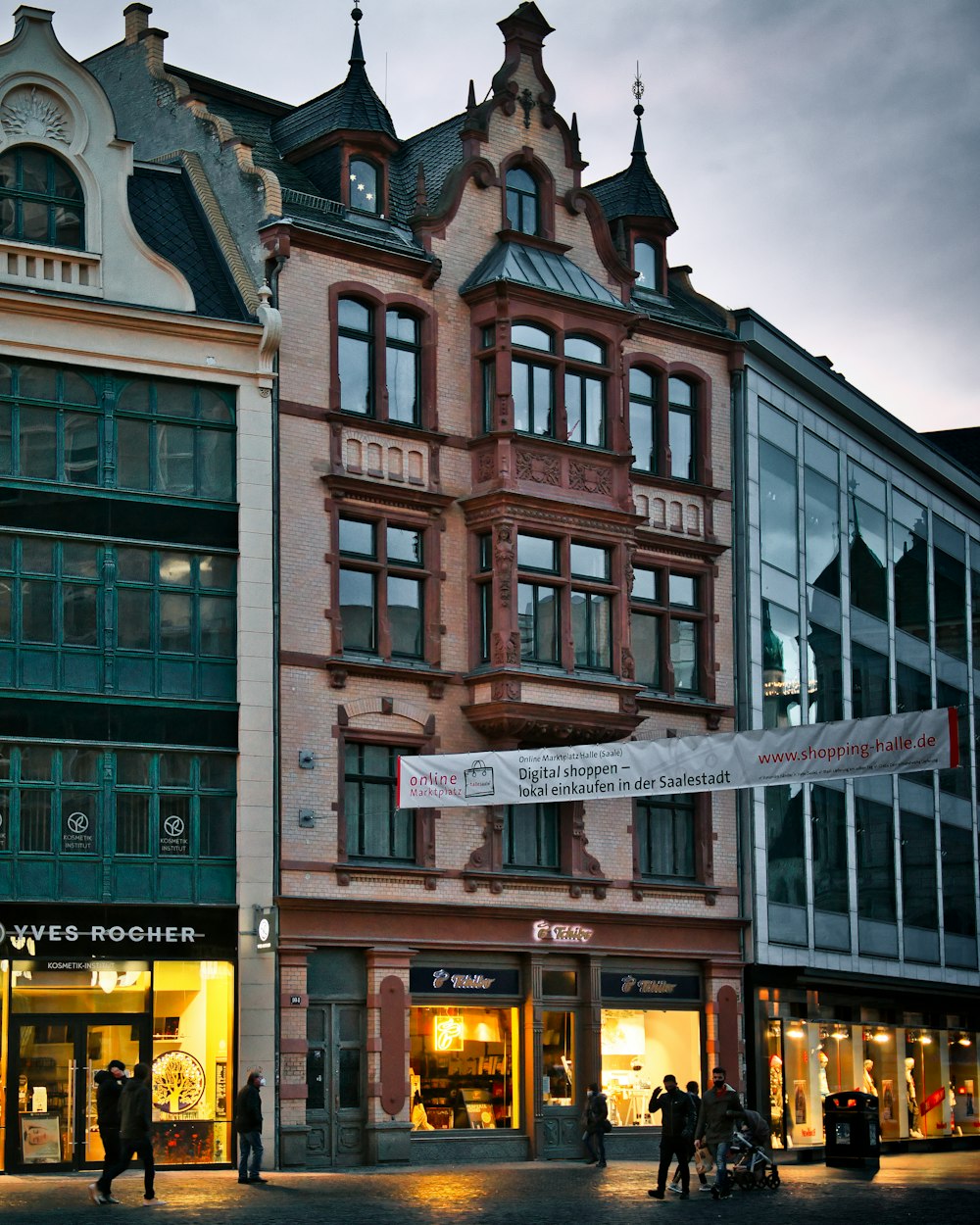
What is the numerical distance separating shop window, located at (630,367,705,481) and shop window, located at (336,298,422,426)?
18.2 ft

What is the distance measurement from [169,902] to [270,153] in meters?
15.3

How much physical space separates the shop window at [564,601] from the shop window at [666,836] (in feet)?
11.8

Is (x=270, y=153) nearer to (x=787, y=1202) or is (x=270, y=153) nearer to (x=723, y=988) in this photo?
(x=723, y=988)

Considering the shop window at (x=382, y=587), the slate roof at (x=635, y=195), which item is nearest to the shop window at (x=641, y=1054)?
the shop window at (x=382, y=587)

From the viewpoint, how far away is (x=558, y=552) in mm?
41094

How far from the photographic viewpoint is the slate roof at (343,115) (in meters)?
41.6

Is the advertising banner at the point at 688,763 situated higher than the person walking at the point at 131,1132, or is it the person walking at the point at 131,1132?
the advertising banner at the point at 688,763

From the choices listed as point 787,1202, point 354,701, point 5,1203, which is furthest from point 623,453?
point 5,1203

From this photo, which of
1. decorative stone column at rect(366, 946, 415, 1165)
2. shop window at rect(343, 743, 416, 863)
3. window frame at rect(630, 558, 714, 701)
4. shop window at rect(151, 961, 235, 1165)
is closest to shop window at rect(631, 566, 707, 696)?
window frame at rect(630, 558, 714, 701)

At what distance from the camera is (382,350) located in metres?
39.8

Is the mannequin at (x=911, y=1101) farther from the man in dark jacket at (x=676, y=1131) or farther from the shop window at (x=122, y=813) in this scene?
the shop window at (x=122, y=813)

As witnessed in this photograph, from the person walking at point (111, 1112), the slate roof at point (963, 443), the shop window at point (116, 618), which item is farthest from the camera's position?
the slate roof at point (963, 443)

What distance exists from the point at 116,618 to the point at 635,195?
17.1m

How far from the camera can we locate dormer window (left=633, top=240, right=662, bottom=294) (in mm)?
46438
